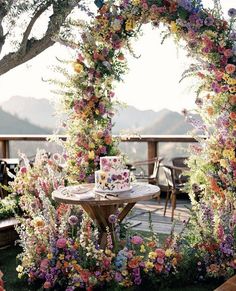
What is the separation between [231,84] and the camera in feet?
11.2

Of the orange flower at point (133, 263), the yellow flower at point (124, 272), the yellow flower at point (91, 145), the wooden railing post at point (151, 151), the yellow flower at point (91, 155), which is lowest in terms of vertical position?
the yellow flower at point (124, 272)

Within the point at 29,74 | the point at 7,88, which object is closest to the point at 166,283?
the point at 29,74

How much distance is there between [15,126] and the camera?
9.36 metres

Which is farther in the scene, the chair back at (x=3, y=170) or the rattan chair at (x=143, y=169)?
the rattan chair at (x=143, y=169)

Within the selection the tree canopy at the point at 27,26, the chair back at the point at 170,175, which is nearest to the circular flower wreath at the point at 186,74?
the chair back at the point at 170,175

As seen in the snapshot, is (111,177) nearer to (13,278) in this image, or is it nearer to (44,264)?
(44,264)

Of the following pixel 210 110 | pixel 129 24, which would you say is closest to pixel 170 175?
pixel 210 110

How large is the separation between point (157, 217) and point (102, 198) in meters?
2.96

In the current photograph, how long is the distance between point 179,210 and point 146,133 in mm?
1867

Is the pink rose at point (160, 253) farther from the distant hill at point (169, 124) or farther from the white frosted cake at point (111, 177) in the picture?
the distant hill at point (169, 124)

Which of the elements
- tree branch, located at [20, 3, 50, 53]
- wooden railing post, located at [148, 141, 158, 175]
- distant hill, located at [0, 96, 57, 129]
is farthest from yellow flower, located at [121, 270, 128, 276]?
tree branch, located at [20, 3, 50, 53]

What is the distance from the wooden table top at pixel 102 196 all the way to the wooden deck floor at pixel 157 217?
1.40 m

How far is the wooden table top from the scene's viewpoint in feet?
10.3

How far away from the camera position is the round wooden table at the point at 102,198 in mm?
3152
